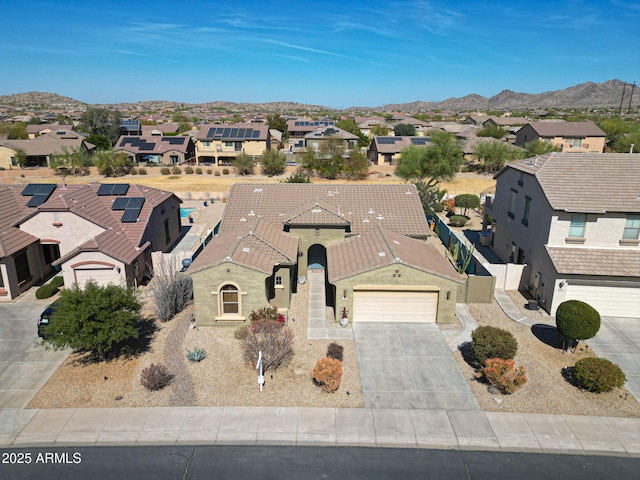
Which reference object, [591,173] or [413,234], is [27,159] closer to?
[413,234]

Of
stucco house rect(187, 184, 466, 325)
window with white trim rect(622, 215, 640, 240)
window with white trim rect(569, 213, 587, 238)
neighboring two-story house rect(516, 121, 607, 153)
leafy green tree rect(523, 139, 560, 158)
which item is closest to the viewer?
stucco house rect(187, 184, 466, 325)

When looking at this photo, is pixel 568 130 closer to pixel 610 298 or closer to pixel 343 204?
pixel 610 298

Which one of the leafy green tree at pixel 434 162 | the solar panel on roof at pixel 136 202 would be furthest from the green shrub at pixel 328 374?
the leafy green tree at pixel 434 162

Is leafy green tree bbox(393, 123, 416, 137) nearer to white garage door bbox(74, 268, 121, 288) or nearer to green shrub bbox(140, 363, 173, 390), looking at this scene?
white garage door bbox(74, 268, 121, 288)

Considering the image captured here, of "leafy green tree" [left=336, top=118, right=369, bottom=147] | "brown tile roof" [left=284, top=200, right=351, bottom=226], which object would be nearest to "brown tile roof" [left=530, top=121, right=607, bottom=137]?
"leafy green tree" [left=336, top=118, right=369, bottom=147]

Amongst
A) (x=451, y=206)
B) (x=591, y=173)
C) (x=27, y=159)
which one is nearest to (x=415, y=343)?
(x=591, y=173)

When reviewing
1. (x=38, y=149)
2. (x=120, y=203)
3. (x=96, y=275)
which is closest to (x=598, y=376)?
(x=96, y=275)
